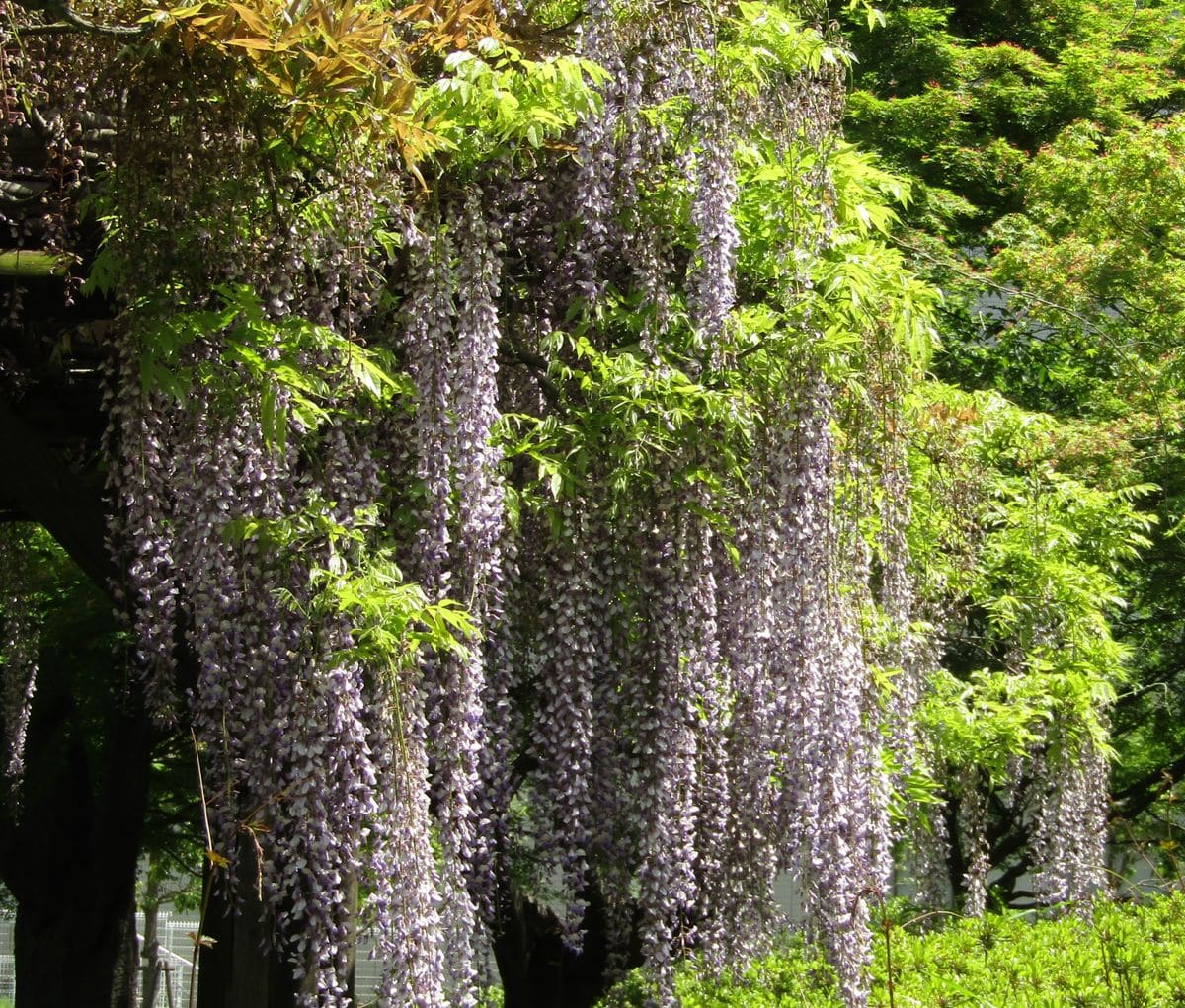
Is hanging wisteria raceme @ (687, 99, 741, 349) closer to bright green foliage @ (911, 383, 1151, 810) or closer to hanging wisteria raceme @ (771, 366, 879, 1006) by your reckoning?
hanging wisteria raceme @ (771, 366, 879, 1006)

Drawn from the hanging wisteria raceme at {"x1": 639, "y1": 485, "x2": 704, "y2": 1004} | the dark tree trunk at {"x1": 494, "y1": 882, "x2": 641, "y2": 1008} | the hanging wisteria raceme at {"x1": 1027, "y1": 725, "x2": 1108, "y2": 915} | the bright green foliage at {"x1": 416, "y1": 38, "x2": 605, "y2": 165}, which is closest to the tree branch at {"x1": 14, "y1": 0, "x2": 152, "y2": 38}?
the bright green foliage at {"x1": 416, "y1": 38, "x2": 605, "y2": 165}

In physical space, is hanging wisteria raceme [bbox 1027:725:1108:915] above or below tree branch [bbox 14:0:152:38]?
below

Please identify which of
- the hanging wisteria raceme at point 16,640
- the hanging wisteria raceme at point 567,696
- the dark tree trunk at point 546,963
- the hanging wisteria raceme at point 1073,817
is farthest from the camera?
the hanging wisteria raceme at point 1073,817

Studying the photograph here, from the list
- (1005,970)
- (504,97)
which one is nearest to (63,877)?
(1005,970)

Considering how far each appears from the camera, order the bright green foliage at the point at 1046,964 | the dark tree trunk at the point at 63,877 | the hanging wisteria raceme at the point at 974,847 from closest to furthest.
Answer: the bright green foliage at the point at 1046,964 < the hanging wisteria raceme at the point at 974,847 < the dark tree trunk at the point at 63,877

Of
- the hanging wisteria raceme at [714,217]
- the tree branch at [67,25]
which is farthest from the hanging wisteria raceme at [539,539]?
the tree branch at [67,25]

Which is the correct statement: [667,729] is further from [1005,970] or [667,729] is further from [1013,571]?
[1013,571]

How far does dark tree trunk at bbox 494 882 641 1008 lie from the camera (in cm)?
886

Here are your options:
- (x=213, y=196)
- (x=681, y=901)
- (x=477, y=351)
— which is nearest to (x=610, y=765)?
(x=681, y=901)

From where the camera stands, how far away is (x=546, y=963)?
9.36 metres

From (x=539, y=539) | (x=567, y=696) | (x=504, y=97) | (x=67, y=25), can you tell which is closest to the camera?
(x=67, y=25)

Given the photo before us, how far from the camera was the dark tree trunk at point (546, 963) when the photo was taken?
8859mm

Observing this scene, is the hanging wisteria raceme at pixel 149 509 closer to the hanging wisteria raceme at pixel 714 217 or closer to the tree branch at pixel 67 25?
the tree branch at pixel 67 25

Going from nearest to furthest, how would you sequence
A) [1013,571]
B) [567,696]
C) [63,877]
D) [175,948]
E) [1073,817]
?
[567,696]
[1073,817]
[1013,571]
[63,877]
[175,948]
